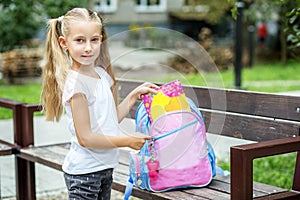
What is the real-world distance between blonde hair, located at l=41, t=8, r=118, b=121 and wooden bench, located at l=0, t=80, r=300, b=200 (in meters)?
0.66

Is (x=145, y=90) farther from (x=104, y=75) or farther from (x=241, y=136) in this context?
(x=241, y=136)

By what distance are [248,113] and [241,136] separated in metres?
0.15

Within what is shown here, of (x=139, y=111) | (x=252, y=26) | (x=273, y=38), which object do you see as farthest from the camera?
(x=273, y=38)

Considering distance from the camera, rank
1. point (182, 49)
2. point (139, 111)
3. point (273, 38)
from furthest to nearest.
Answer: point (273, 38) < point (182, 49) < point (139, 111)

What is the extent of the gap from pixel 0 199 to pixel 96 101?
265 cm

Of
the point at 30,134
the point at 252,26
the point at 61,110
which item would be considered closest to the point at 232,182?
the point at 61,110

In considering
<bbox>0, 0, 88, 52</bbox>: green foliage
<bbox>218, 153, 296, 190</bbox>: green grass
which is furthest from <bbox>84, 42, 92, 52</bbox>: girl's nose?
<bbox>0, 0, 88, 52</bbox>: green foliage

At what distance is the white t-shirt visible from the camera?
300 cm

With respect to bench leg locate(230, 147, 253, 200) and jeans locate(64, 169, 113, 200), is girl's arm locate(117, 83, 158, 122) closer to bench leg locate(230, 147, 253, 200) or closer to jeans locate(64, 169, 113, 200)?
jeans locate(64, 169, 113, 200)

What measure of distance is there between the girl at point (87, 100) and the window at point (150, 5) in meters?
26.5

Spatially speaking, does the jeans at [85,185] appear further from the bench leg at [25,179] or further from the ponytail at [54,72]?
the bench leg at [25,179]

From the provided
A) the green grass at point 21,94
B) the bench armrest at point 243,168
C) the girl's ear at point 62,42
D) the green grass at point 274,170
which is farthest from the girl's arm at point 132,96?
the green grass at point 21,94

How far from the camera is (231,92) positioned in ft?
13.1

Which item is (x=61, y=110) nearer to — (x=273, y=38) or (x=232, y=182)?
(x=232, y=182)
